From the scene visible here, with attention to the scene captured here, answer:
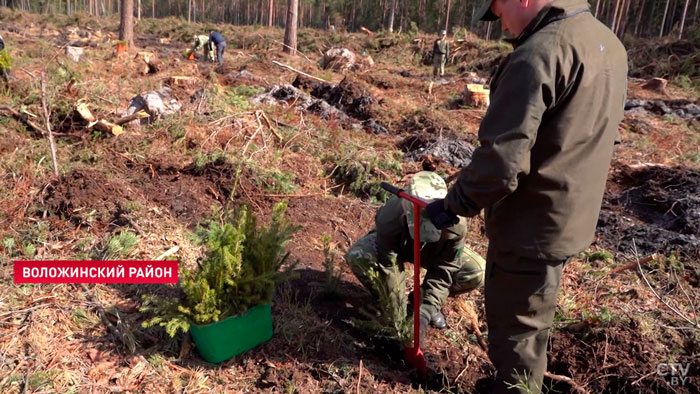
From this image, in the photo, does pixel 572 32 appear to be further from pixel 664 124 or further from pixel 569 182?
pixel 664 124

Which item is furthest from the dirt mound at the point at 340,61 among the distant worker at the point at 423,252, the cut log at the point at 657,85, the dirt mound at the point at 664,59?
the distant worker at the point at 423,252

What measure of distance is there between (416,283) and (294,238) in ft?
6.22

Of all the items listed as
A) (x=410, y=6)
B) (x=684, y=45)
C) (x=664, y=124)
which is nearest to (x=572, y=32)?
(x=664, y=124)

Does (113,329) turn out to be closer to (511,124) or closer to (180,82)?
(511,124)

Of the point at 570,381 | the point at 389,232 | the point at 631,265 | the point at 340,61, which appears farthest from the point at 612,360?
the point at 340,61

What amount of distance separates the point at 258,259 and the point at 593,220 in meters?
1.63

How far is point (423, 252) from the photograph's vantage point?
295 centimetres

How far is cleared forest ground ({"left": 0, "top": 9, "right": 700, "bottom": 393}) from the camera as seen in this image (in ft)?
8.18

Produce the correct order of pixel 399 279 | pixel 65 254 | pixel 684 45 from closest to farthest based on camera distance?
pixel 399 279, pixel 65 254, pixel 684 45

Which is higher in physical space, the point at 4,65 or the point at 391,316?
the point at 4,65

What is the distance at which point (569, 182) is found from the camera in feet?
5.90

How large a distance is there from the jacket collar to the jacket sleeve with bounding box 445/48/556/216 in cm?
17

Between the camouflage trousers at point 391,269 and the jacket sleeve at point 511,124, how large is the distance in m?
1.13

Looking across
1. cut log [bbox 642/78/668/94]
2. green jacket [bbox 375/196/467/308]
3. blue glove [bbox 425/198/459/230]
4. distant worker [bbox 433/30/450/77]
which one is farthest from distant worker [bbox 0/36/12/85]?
cut log [bbox 642/78/668/94]
